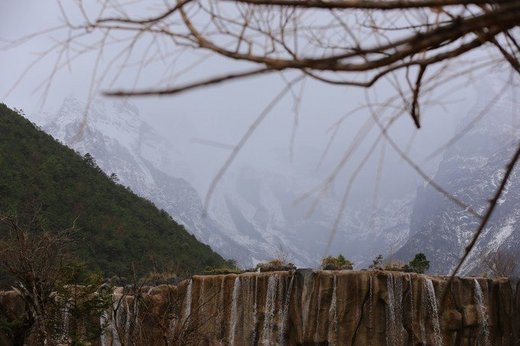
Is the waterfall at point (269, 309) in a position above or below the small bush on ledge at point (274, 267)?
below

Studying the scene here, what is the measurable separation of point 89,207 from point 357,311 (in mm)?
20621

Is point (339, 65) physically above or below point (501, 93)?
below

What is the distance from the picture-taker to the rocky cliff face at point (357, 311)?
14.6 metres

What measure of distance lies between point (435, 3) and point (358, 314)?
14.2 meters

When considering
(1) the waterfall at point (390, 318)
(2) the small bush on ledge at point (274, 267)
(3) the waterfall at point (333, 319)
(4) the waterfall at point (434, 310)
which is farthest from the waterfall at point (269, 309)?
(4) the waterfall at point (434, 310)

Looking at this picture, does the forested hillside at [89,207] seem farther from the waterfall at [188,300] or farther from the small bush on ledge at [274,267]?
Answer: the waterfall at [188,300]

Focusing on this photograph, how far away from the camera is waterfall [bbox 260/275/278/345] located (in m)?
15.2

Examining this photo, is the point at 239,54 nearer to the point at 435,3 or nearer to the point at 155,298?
the point at 435,3

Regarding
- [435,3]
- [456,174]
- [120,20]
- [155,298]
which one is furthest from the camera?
[456,174]

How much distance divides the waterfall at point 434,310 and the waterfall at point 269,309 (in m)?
3.85

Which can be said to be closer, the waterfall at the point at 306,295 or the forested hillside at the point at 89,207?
the waterfall at the point at 306,295

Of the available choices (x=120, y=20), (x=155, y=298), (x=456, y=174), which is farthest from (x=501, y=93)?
(x=456, y=174)

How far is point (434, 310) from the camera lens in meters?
14.7

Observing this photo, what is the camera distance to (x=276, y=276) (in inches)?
605
